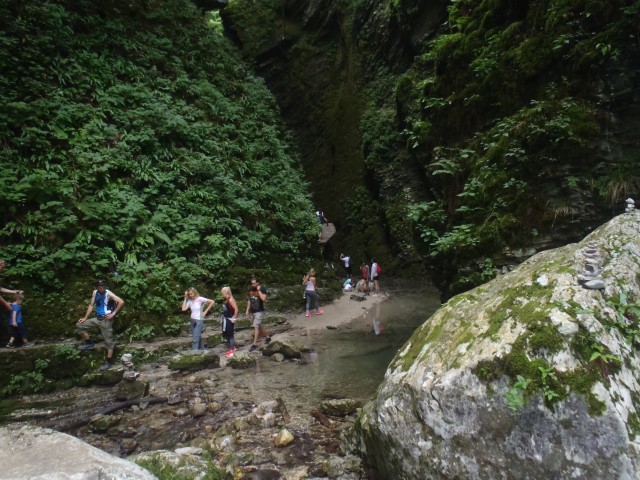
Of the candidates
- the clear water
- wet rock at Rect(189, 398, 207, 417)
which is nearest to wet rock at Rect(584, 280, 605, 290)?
the clear water

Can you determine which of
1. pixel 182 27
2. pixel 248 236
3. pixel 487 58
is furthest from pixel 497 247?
pixel 182 27

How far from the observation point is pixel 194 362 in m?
8.27

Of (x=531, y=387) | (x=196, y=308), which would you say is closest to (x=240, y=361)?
(x=196, y=308)

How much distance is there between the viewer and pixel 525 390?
2945mm

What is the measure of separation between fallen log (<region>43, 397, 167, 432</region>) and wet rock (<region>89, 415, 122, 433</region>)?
0.13m

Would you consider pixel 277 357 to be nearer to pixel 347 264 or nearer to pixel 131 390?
pixel 131 390

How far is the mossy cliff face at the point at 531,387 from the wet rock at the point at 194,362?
17.2 ft

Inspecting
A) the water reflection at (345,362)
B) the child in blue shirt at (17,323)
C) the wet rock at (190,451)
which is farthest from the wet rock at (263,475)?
the child in blue shirt at (17,323)

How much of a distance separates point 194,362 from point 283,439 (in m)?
3.79

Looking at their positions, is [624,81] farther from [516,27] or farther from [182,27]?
[182,27]

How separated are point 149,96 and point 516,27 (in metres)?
12.9

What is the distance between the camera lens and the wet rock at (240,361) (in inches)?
328

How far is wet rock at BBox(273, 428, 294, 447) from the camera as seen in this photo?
5.13m

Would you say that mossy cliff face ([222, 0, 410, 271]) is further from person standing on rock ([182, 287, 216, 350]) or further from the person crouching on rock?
person standing on rock ([182, 287, 216, 350])
